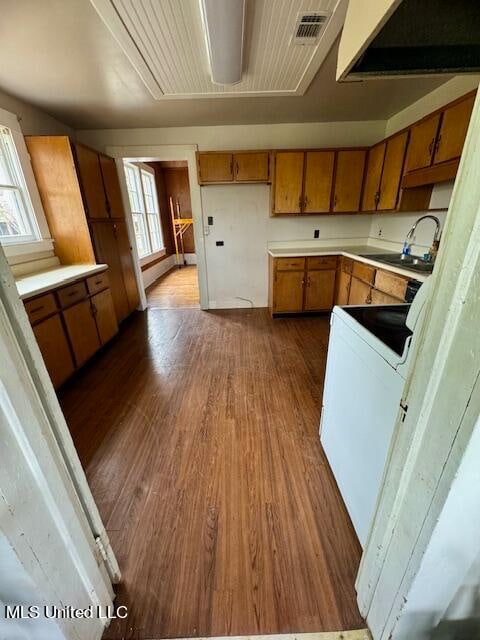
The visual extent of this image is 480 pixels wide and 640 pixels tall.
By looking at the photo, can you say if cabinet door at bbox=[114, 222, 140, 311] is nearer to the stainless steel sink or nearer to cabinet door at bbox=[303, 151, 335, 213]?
cabinet door at bbox=[303, 151, 335, 213]

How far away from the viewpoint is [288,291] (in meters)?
3.59

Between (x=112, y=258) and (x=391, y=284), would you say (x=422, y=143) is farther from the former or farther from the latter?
(x=112, y=258)

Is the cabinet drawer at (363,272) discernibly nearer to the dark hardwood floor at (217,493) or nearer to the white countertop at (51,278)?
the dark hardwood floor at (217,493)

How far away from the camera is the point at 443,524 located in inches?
22.5

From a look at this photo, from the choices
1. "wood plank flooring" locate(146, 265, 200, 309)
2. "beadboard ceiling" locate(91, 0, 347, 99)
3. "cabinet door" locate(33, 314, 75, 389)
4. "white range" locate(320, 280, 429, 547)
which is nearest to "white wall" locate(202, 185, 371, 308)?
"wood plank flooring" locate(146, 265, 200, 309)

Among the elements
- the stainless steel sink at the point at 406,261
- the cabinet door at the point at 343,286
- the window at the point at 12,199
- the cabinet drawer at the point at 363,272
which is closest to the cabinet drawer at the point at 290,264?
the cabinet door at the point at 343,286

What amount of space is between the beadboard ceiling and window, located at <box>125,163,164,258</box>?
313cm

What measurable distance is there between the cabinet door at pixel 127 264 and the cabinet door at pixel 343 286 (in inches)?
117

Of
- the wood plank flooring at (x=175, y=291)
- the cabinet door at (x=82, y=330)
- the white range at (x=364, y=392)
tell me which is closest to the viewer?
the white range at (x=364, y=392)

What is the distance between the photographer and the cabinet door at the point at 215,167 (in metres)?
3.38

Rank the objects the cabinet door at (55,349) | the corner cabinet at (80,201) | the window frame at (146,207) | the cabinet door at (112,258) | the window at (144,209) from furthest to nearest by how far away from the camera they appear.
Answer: the window frame at (146,207) → the window at (144,209) → the cabinet door at (112,258) → the corner cabinet at (80,201) → the cabinet door at (55,349)

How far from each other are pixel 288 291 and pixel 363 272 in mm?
979

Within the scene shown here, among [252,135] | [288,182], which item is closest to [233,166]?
[252,135]

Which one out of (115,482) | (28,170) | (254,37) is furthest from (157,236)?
(115,482)
